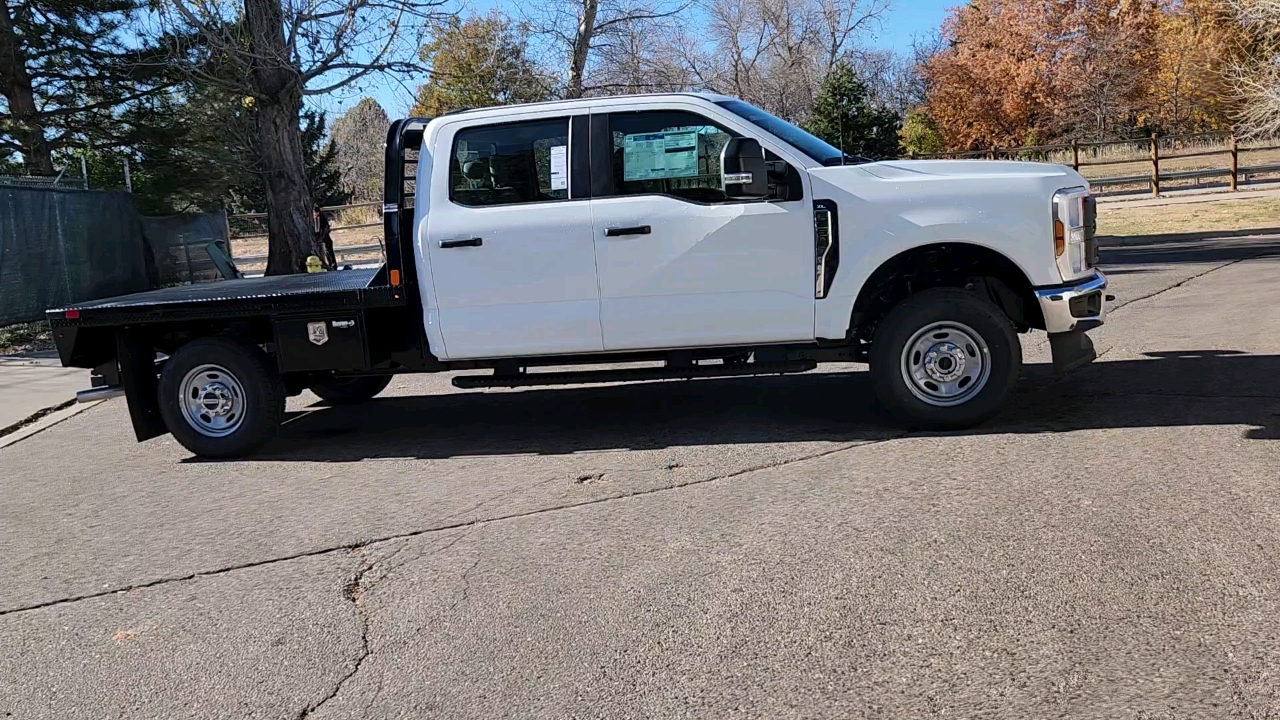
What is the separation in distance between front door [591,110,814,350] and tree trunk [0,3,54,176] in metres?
17.4

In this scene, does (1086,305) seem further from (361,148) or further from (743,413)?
(361,148)

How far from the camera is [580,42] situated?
24.7 metres

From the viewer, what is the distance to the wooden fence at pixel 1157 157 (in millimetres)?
31562

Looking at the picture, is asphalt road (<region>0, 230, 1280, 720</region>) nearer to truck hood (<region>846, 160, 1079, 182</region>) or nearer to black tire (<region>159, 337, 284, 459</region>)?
black tire (<region>159, 337, 284, 459</region>)

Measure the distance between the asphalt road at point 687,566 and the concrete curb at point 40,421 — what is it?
153 centimetres

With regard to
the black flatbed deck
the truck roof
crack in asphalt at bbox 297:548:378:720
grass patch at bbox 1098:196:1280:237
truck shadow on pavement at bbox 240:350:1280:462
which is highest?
the truck roof

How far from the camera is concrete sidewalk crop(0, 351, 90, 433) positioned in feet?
34.7

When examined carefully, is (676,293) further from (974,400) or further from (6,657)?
(6,657)

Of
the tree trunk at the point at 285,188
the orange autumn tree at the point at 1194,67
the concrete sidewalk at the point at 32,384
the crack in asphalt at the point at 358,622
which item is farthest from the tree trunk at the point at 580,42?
the orange autumn tree at the point at 1194,67

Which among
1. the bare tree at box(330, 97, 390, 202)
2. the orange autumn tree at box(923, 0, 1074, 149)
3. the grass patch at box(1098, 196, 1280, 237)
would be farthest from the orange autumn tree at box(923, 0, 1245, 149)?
the bare tree at box(330, 97, 390, 202)

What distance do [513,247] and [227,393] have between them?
2.34 metres

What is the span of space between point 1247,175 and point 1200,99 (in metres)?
18.2

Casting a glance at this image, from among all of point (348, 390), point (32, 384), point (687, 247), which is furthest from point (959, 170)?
point (32, 384)

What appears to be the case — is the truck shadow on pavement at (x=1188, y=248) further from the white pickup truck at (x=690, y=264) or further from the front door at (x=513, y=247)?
the front door at (x=513, y=247)
